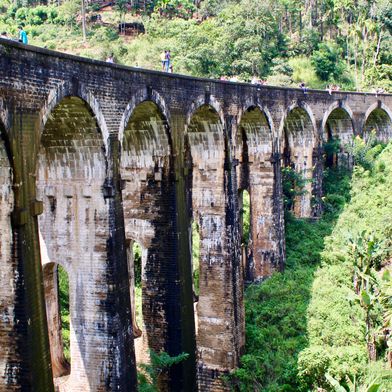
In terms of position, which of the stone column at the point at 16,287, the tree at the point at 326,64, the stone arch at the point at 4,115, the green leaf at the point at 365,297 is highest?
the tree at the point at 326,64

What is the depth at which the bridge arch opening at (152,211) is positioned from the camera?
14375 millimetres

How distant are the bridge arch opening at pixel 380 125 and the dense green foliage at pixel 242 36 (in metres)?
7.86

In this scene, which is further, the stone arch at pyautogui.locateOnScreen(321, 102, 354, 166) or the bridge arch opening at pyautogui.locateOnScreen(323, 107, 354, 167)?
the stone arch at pyautogui.locateOnScreen(321, 102, 354, 166)

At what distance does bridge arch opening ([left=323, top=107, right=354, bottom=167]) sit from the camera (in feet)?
94.3

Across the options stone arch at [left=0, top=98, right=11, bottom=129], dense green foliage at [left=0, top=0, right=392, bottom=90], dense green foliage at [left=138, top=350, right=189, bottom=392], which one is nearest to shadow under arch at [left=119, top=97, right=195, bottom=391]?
dense green foliage at [left=138, top=350, right=189, bottom=392]

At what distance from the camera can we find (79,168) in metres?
12.1

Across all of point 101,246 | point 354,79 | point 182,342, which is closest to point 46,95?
point 101,246

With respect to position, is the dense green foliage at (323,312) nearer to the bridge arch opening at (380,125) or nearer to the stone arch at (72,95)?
the stone arch at (72,95)

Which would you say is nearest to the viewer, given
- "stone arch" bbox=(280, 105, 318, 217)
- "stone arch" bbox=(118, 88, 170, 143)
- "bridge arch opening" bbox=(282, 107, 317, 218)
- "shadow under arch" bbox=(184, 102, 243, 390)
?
"stone arch" bbox=(118, 88, 170, 143)

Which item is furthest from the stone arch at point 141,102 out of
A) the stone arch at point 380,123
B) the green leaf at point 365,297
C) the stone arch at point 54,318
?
the stone arch at point 380,123

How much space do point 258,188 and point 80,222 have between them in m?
10.6

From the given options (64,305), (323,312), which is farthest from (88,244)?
(323,312)

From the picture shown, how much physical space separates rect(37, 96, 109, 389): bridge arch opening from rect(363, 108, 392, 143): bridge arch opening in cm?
2342

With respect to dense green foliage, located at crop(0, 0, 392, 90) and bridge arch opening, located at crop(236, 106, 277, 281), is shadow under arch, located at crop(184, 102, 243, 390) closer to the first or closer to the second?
bridge arch opening, located at crop(236, 106, 277, 281)
